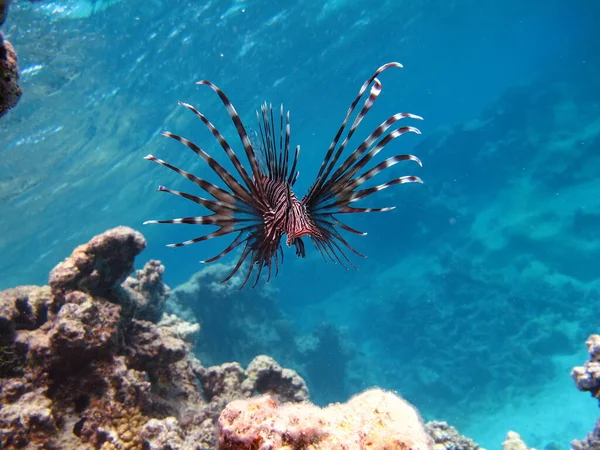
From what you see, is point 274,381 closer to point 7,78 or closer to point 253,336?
point 7,78

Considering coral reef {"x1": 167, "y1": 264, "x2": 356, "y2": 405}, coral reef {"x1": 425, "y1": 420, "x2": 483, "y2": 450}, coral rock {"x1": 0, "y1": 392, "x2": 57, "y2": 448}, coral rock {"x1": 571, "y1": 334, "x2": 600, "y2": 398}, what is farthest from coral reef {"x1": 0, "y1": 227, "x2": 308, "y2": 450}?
coral reef {"x1": 167, "y1": 264, "x2": 356, "y2": 405}

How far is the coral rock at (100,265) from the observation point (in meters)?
4.17

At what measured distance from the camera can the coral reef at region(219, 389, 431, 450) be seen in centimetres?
172

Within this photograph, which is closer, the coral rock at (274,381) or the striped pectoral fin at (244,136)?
the striped pectoral fin at (244,136)

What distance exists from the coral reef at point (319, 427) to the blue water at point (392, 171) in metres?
12.8

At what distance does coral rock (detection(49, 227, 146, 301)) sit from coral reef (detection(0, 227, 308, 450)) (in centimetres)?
1

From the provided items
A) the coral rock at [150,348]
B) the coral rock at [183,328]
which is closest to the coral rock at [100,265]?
the coral rock at [150,348]

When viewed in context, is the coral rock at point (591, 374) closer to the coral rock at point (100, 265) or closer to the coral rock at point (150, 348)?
the coral rock at point (150, 348)

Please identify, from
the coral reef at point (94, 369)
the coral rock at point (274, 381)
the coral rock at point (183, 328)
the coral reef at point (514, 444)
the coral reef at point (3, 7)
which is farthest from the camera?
the coral rock at point (183, 328)

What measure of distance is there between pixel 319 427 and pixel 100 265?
11.7 ft

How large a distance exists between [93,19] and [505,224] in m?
25.0

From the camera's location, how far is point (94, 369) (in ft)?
12.3

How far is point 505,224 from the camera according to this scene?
81.5ft

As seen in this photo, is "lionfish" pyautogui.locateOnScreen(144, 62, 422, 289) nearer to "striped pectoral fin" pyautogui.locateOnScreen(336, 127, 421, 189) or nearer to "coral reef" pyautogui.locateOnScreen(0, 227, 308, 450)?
"striped pectoral fin" pyautogui.locateOnScreen(336, 127, 421, 189)
